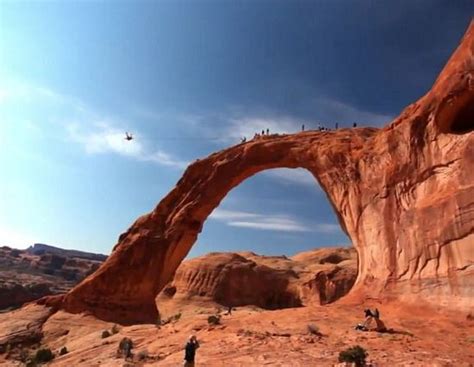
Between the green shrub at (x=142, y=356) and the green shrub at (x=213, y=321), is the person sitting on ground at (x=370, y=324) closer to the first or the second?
the green shrub at (x=213, y=321)

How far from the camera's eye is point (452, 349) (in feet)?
45.8

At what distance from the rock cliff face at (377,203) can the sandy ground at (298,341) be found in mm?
1799

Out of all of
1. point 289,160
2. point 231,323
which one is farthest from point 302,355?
point 289,160

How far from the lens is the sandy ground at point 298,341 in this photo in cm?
1354

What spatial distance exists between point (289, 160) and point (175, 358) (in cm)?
1827

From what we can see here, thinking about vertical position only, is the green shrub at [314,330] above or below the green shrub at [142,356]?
above

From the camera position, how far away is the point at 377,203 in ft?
77.2

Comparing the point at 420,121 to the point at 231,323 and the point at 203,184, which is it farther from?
the point at 203,184

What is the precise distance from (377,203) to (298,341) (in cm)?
1060

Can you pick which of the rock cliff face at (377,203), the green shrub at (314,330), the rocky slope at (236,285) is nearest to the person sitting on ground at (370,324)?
the green shrub at (314,330)

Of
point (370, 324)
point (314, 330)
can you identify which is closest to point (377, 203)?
point (370, 324)

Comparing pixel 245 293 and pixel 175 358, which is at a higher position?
pixel 245 293

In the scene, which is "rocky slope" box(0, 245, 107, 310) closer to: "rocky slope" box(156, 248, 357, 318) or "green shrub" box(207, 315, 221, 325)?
"rocky slope" box(156, 248, 357, 318)

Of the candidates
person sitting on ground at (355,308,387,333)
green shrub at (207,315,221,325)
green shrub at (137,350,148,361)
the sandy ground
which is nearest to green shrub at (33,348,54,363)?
the sandy ground
